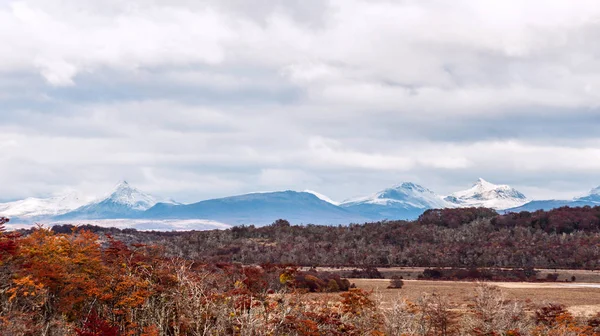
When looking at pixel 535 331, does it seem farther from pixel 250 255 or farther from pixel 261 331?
pixel 250 255

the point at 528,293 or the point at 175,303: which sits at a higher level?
the point at 175,303

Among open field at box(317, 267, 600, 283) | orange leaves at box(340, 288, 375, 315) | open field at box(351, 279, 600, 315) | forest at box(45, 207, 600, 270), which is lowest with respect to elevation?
open field at box(351, 279, 600, 315)

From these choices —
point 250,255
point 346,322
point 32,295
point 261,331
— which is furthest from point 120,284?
point 250,255

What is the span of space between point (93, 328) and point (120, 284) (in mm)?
4251

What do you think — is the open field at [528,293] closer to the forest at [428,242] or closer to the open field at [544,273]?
the open field at [544,273]

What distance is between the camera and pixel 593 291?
41.2 m

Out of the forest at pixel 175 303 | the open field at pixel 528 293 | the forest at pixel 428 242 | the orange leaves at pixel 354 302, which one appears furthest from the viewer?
the forest at pixel 428 242

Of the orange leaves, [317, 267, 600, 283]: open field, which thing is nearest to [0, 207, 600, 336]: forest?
the orange leaves

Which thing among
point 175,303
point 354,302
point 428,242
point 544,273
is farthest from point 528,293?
point 428,242

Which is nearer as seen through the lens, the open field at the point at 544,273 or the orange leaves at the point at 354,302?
the orange leaves at the point at 354,302

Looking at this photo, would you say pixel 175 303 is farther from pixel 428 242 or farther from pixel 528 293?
pixel 428 242

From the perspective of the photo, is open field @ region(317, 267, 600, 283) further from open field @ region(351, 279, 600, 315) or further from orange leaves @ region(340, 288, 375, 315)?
orange leaves @ region(340, 288, 375, 315)

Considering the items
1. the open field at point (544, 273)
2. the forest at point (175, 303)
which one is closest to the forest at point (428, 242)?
the open field at point (544, 273)

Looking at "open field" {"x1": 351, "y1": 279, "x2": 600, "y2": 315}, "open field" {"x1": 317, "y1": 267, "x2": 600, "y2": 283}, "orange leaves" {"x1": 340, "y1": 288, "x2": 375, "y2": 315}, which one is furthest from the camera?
"open field" {"x1": 317, "y1": 267, "x2": 600, "y2": 283}
